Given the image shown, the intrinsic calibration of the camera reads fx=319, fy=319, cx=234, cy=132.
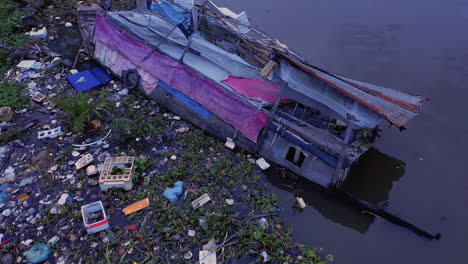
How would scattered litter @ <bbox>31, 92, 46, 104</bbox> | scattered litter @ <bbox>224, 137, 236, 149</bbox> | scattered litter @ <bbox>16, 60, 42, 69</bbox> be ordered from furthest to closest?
scattered litter @ <bbox>16, 60, 42, 69</bbox> < scattered litter @ <bbox>31, 92, 46, 104</bbox> < scattered litter @ <bbox>224, 137, 236, 149</bbox>

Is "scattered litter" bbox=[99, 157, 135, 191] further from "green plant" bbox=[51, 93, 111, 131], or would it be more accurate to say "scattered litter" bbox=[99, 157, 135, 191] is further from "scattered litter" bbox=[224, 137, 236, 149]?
"scattered litter" bbox=[224, 137, 236, 149]

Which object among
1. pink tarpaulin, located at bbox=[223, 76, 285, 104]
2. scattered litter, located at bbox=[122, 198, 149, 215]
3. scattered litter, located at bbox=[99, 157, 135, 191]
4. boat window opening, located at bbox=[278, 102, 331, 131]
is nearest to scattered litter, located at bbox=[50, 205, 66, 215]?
scattered litter, located at bbox=[99, 157, 135, 191]

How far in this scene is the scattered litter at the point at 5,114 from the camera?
23.5ft

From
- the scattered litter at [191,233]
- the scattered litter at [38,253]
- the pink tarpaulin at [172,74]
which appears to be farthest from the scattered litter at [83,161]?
the scattered litter at [191,233]

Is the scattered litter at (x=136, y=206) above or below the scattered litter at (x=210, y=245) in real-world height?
below

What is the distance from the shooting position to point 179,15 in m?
6.91

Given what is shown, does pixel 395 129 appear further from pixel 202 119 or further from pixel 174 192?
pixel 174 192

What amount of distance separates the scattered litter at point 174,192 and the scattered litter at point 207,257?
1.16m

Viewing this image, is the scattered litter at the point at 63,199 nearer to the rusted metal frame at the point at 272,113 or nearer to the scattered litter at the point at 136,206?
the scattered litter at the point at 136,206

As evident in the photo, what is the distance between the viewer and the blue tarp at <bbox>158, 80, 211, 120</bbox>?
7082 mm

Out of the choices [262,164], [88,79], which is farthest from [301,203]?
[88,79]

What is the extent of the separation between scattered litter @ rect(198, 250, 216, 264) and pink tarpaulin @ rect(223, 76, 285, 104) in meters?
3.09

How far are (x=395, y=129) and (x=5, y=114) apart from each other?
30.1 feet

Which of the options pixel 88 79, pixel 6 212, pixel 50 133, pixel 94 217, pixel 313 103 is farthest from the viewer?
pixel 88 79
